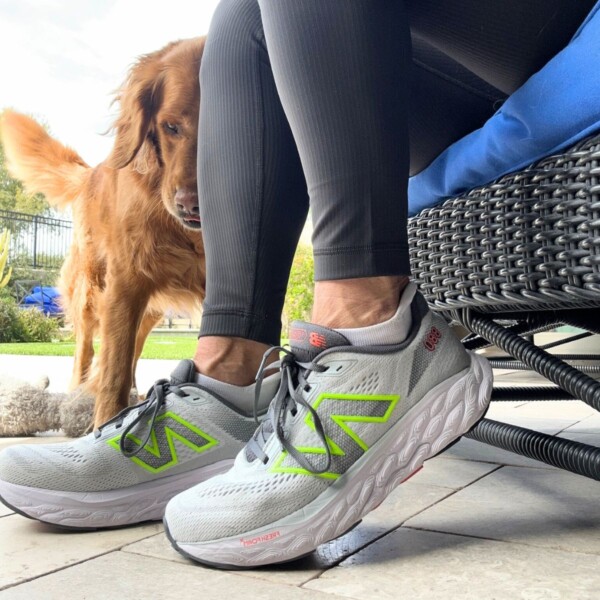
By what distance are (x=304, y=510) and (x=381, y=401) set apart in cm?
11

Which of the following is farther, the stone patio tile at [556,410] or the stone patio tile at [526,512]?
the stone patio tile at [556,410]

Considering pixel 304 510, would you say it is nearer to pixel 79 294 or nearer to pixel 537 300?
pixel 537 300

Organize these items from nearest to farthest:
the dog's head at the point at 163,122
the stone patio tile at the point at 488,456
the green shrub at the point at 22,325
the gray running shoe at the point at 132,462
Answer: the gray running shoe at the point at 132,462
the stone patio tile at the point at 488,456
the dog's head at the point at 163,122
the green shrub at the point at 22,325

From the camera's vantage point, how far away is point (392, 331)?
58cm

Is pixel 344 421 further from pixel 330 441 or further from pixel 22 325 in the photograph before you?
pixel 22 325

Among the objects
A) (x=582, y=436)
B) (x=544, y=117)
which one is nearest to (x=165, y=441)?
(x=544, y=117)

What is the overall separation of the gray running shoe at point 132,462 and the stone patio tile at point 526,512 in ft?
0.76

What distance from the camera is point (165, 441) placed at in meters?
0.70

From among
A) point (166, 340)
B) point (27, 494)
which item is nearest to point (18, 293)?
point (166, 340)

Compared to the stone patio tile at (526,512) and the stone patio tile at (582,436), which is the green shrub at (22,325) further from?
the stone patio tile at (526,512)

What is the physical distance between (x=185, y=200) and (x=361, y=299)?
820mm

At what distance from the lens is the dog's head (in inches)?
53.4

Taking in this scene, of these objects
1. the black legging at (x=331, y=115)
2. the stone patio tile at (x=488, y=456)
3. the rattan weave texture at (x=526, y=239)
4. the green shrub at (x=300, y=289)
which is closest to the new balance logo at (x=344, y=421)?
the black legging at (x=331, y=115)

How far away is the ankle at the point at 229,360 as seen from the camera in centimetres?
74
